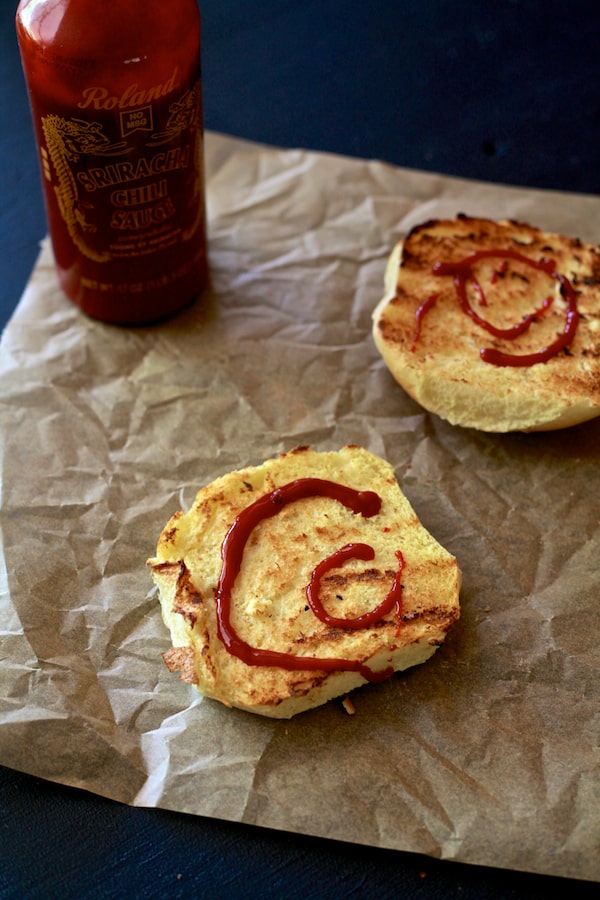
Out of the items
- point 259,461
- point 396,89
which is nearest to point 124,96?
point 259,461

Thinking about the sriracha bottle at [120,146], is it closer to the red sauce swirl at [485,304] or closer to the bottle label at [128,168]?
the bottle label at [128,168]

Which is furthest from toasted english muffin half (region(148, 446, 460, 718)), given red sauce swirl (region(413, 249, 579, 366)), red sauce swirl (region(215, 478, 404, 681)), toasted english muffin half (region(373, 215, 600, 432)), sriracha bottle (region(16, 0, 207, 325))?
sriracha bottle (region(16, 0, 207, 325))

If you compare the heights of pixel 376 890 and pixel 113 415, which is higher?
pixel 113 415

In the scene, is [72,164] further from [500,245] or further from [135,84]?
[500,245]

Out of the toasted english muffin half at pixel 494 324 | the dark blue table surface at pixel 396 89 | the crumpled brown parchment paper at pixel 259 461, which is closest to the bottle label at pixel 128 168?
the crumpled brown parchment paper at pixel 259 461

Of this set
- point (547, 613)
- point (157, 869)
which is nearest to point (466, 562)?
point (547, 613)

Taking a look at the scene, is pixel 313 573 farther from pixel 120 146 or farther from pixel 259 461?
pixel 120 146
